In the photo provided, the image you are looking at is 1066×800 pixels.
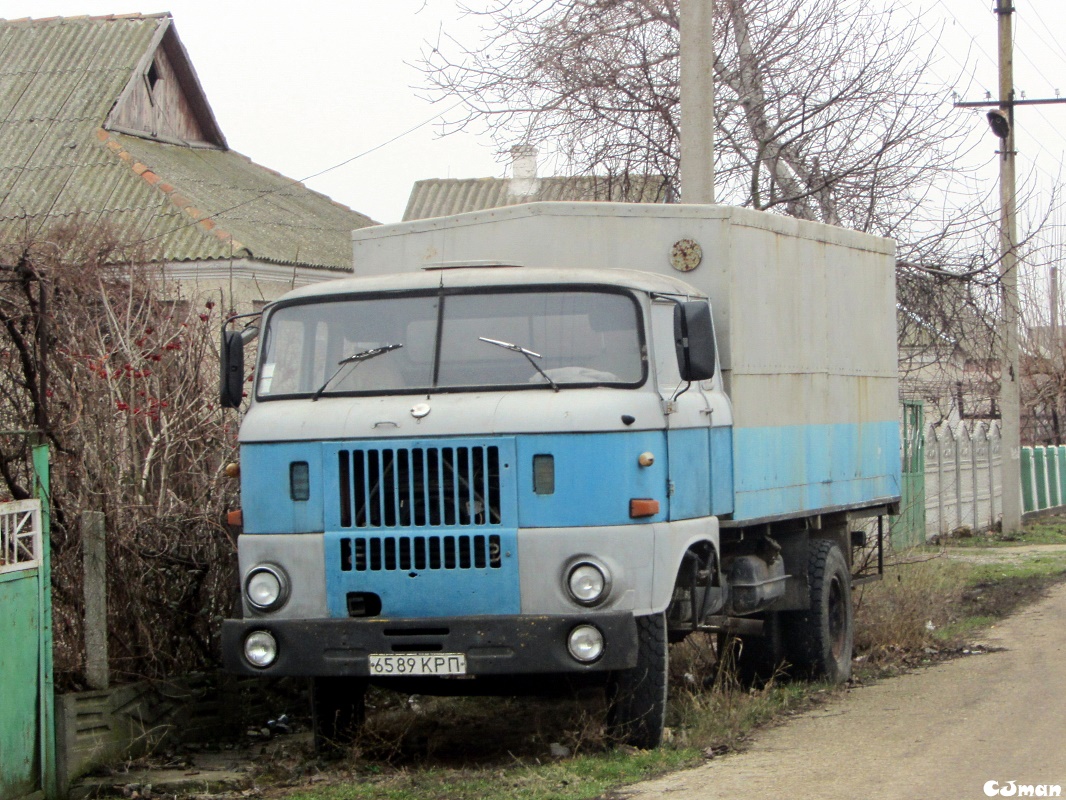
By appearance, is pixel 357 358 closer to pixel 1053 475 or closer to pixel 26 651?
pixel 26 651

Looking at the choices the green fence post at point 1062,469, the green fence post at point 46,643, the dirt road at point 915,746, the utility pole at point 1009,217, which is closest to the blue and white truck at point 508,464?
the dirt road at point 915,746

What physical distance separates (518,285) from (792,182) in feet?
29.2

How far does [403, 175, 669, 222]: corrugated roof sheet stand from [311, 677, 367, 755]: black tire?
536 centimetres

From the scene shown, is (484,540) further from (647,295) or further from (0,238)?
(0,238)

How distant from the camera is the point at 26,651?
7.54 m

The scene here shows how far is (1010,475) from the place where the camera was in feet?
81.9

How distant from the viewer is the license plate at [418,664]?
7.30 m

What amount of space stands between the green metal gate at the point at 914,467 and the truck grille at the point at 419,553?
14165 millimetres

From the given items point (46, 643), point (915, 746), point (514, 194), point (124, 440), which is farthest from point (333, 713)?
point (514, 194)

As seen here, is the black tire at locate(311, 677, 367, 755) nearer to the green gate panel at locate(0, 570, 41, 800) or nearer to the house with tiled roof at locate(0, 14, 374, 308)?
the green gate panel at locate(0, 570, 41, 800)

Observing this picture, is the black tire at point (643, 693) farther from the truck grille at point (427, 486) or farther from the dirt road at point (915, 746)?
the truck grille at point (427, 486)

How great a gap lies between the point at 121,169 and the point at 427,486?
18.8 metres

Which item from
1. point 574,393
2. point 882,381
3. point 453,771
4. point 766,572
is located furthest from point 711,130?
point 453,771

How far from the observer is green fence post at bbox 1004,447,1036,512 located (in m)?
29.4
